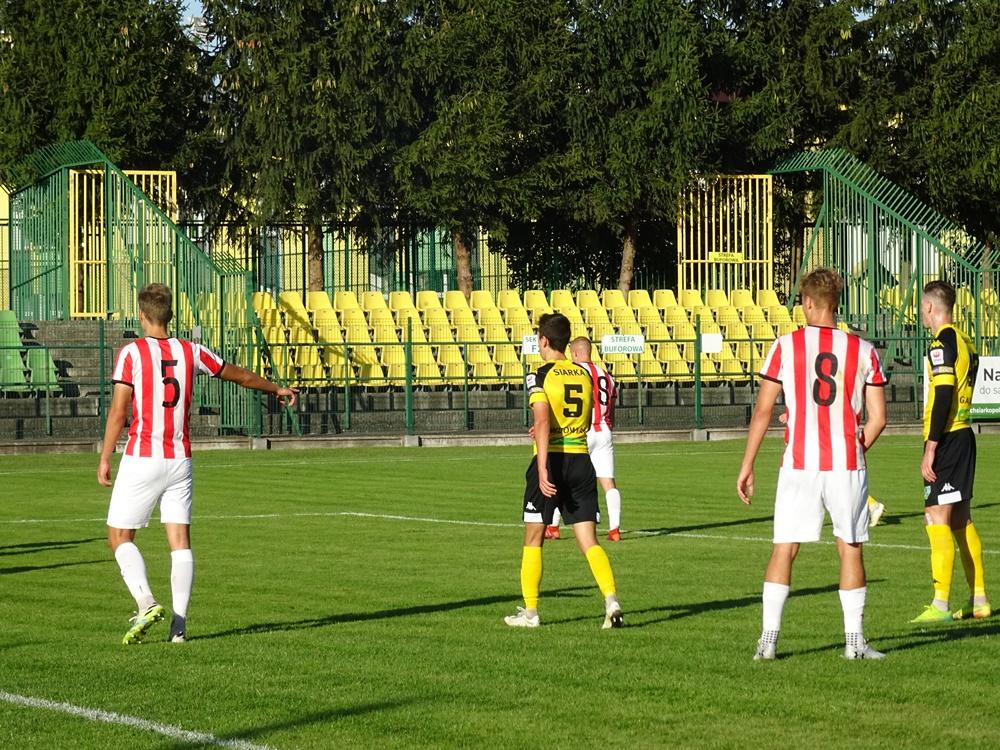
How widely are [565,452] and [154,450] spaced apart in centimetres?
243

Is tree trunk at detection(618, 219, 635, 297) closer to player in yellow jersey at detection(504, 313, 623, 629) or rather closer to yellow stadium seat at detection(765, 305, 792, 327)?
yellow stadium seat at detection(765, 305, 792, 327)

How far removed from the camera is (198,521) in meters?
19.0

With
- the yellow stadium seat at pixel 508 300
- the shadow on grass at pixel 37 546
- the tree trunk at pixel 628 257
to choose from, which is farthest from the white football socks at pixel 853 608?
the tree trunk at pixel 628 257

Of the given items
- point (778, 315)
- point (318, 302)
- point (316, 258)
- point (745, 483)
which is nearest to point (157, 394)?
point (745, 483)

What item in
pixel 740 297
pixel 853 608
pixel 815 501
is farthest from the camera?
pixel 740 297

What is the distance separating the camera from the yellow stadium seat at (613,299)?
133 feet

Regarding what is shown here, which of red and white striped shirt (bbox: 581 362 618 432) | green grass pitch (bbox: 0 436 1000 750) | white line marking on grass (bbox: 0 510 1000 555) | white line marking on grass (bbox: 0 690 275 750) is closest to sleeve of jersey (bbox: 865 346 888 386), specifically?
green grass pitch (bbox: 0 436 1000 750)

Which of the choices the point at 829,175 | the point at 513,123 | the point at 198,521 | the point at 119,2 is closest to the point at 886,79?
the point at 829,175

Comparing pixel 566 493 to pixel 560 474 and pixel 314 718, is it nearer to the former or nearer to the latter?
pixel 560 474

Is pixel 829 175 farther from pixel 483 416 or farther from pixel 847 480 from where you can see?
pixel 847 480

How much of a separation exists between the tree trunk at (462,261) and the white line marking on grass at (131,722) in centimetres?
3465

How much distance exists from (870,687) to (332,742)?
2652 mm

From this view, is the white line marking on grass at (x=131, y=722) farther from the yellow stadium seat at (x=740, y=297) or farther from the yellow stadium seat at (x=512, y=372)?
the yellow stadium seat at (x=740, y=297)

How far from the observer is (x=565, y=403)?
10977mm
